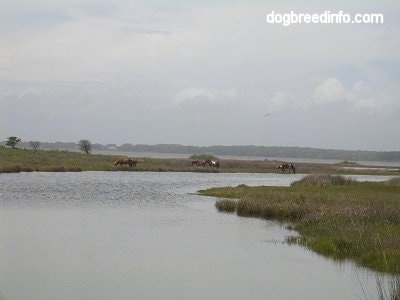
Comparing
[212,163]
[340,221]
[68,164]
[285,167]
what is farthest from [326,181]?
[212,163]

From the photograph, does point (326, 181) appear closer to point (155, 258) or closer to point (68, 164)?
point (155, 258)

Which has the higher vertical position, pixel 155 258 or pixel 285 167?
pixel 285 167

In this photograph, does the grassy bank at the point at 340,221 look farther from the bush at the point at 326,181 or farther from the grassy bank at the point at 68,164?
the grassy bank at the point at 68,164

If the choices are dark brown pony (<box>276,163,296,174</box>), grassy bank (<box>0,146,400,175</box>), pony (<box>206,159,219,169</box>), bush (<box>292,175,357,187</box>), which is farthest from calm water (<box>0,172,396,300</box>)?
dark brown pony (<box>276,163,296,174</box>)

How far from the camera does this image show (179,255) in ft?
59.7

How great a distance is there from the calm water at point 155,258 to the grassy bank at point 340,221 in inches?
28.1

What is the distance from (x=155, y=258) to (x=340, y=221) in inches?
321

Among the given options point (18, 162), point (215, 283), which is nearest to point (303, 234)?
Result: point (215, 283)

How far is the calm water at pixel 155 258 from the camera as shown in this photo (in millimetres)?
14523

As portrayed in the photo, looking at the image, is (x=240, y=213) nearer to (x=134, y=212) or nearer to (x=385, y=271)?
(x=134, y=212)

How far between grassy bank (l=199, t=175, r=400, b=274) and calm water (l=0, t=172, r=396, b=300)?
71 centimetres

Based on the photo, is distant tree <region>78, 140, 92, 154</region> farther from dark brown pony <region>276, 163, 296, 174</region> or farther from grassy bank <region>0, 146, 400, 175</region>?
dark brown pony <region>276, 163, 296, 174</region>

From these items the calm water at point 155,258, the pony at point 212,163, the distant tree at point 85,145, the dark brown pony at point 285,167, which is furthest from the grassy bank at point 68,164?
the calm water at point 155,258

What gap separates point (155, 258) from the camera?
1764 cm
